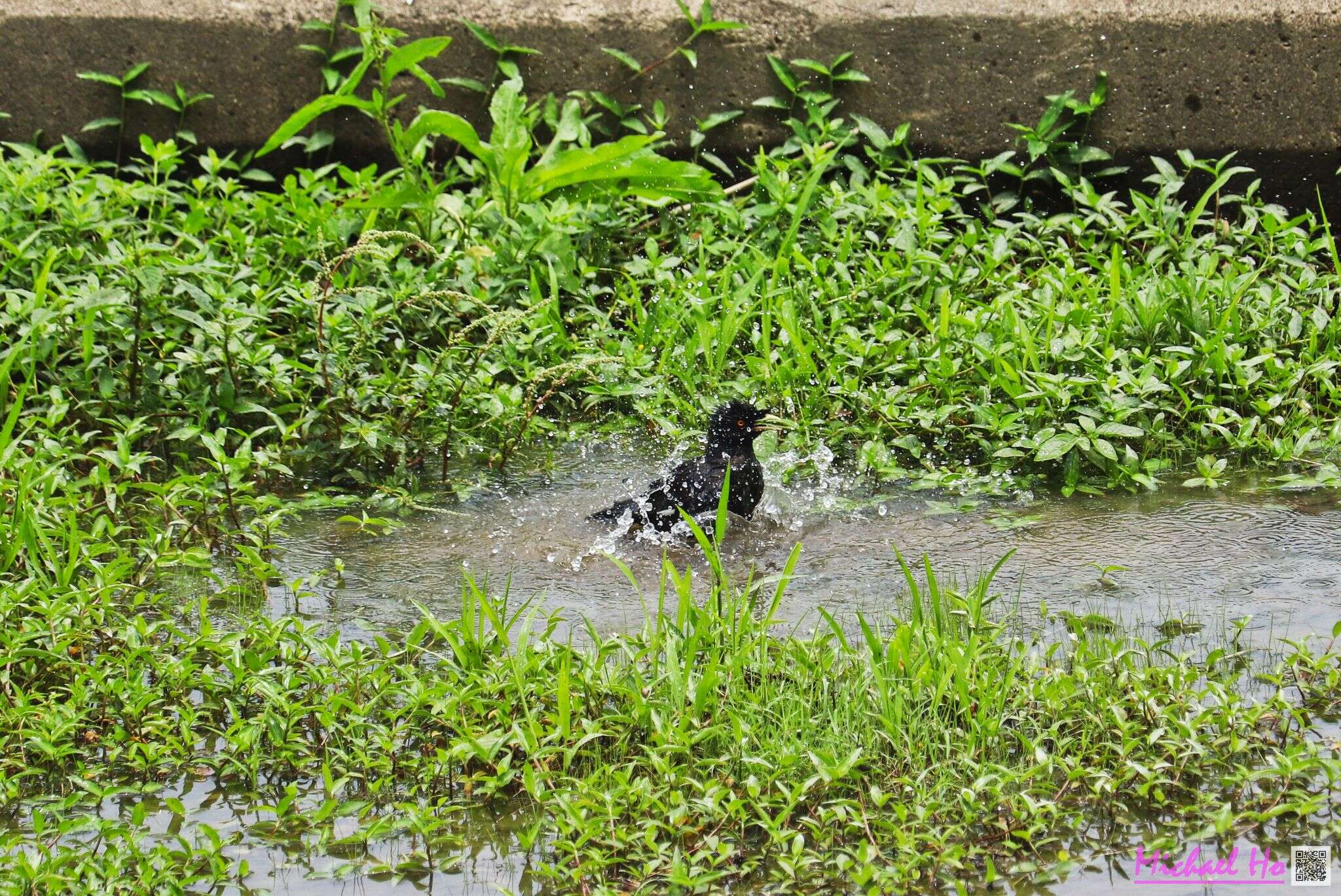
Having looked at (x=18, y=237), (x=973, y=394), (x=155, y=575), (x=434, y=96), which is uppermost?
(x=434, y=96)

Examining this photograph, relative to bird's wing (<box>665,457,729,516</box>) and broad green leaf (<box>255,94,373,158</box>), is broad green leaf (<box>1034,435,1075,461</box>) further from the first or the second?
broad green leaf (<box>255,94,373,158</box>)

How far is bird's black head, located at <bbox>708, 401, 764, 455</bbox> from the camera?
15.5ft

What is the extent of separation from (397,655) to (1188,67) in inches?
207

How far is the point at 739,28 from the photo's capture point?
6922mm

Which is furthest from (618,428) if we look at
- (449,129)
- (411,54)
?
(411,54)

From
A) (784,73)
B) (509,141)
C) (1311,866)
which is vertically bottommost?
(1311,866)

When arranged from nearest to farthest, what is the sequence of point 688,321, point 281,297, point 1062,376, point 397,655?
1. point 397,655
2. point 1062,376
3. point 281,297
4. point 688,321

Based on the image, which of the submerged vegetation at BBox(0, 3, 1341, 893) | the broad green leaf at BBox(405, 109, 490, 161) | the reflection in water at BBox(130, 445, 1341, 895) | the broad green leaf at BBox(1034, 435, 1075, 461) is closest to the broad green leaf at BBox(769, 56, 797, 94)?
the submerged vegetation at BBox(0, 3, 1341, 893)

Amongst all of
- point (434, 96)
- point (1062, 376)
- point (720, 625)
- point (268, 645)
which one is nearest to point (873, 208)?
point (1062, 376)

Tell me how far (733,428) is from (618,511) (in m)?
0.50

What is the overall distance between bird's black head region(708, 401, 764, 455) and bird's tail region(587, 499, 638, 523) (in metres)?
0.36

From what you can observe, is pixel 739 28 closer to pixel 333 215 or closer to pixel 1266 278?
pixel 333 215

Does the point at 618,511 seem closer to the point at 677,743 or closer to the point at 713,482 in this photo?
the point at 713,482

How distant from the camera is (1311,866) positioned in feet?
9.09
